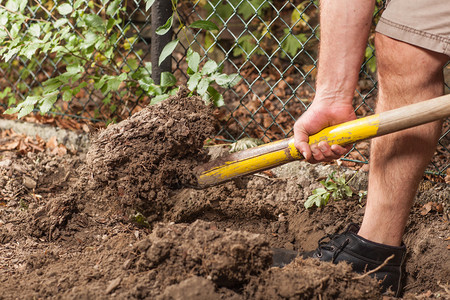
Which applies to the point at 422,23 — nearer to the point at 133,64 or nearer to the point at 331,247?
the point at 331,247

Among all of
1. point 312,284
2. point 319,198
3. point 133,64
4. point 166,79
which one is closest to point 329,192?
point 319,198

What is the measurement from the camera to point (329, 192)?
2.42m

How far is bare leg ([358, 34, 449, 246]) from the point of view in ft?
5.70

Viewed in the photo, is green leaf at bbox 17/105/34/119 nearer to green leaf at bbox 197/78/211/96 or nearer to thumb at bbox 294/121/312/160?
green leaf at bbox 197/78/211/96

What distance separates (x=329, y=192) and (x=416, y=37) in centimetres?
101

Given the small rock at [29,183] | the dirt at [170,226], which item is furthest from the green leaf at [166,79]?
the small rock at [29,183]

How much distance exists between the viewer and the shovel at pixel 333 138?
1.62m

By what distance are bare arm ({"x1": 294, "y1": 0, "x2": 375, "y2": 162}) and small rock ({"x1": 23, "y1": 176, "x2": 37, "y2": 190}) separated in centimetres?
169

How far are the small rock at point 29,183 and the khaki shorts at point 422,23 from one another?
2.16 metres

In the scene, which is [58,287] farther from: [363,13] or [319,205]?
[363,13]

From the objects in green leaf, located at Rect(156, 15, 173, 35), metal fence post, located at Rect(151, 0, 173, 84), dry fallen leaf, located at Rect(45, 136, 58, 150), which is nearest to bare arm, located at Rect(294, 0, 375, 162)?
green leaf, located at Rect(156, 15, 173, 35)

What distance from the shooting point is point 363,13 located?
1708mm

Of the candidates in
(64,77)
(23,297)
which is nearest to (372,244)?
(23,297)

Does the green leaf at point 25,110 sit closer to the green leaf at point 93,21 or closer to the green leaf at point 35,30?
the green leaf at point 35,30
